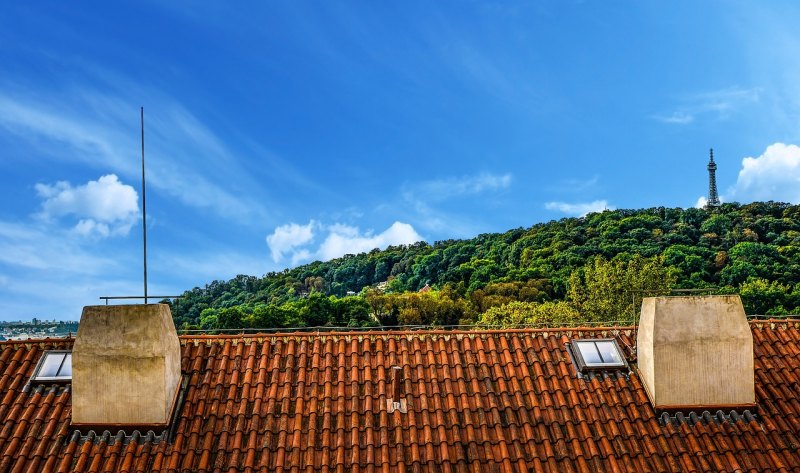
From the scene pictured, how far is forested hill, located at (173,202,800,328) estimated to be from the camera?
50875 millimetres

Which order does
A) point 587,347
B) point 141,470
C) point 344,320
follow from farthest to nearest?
point 344,320 → point 587,347 → point 141,470

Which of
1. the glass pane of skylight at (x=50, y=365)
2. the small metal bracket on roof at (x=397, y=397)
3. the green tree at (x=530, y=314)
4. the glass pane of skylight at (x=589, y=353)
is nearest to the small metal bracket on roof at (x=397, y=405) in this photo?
the small metal bracket on roof at (x=397, y=397)

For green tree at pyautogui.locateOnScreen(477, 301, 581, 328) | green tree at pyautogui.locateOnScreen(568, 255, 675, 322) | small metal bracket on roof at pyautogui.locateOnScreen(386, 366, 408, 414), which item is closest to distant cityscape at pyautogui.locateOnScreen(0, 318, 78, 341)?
small metal bracket on roof at pyautogui.locateOnScreen(386, 366, 408, 414)

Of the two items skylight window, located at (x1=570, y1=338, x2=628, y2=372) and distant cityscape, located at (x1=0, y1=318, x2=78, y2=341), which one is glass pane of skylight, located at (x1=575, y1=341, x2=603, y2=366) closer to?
skylight window, located at (x1=570, y1=338, x2=628, y2=372)

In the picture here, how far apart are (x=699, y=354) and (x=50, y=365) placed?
10.4 metres

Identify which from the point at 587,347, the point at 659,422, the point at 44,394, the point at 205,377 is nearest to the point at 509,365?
the point at 587,347

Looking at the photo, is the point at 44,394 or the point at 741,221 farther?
the point at 741,221

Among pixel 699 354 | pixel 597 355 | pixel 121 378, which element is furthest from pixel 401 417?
pixel 699 354

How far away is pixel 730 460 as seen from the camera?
977cm

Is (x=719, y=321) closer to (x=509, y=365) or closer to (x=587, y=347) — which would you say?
(x=587, y=347)

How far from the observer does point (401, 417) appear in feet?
32.7

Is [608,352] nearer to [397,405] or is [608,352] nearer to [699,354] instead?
[699,354]

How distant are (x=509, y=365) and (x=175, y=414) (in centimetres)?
526

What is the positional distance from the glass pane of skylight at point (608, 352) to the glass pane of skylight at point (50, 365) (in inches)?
354
